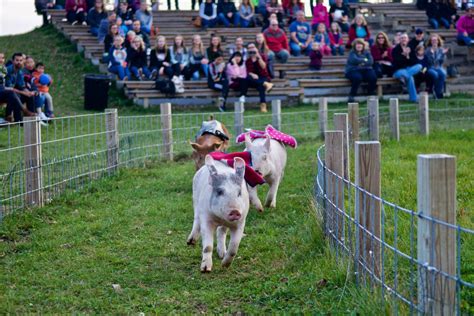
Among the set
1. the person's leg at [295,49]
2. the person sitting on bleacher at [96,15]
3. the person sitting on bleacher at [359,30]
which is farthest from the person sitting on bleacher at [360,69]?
the person sitting on bleacher at [96,15]

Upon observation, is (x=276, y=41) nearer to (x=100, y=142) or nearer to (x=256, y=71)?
(x=256, y=71)

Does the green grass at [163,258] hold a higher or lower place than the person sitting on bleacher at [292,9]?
lower

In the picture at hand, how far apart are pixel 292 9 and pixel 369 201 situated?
2271 centimetres

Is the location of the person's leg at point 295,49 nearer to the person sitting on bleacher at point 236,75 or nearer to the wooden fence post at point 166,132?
the person sitting on bleacher at point 236,75

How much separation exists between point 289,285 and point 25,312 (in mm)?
1967

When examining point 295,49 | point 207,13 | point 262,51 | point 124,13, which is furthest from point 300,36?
point 124,13

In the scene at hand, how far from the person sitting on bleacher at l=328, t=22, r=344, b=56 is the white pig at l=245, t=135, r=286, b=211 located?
15.9 metres

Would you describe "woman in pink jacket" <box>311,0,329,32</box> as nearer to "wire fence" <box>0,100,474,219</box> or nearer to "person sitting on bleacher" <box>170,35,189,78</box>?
"person sitting on bleacher" <box>170,35,189,78</box>

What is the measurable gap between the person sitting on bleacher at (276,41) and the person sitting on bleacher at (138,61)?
12.5 ft

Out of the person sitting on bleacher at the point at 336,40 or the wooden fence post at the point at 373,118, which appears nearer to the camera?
the wooden fence post at the point at 373,118

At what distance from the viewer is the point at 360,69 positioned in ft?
73.6

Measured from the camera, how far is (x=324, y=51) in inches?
996

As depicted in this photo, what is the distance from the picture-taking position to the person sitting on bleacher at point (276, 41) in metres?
24.0

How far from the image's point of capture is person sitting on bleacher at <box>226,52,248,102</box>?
70.5 feet
